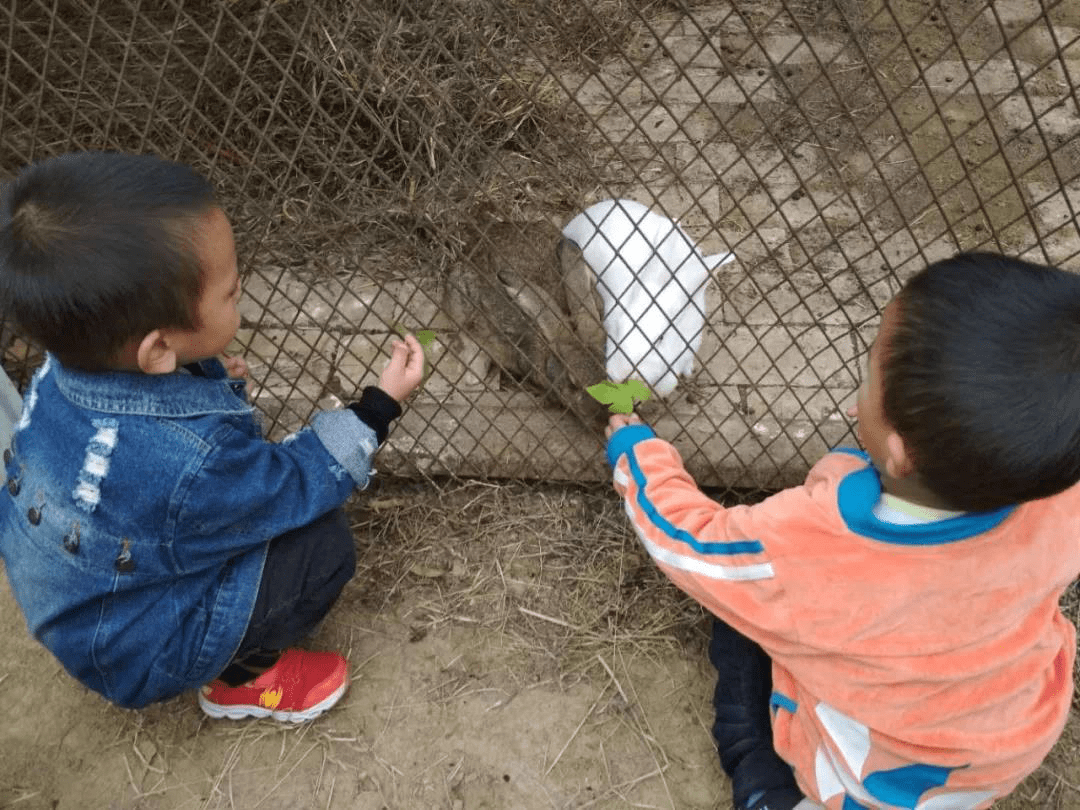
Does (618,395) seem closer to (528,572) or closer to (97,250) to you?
(528,572)

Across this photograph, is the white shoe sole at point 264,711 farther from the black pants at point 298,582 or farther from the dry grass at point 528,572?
the dry grass at point 528,572

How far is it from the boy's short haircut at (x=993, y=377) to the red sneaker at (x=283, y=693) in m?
1.40

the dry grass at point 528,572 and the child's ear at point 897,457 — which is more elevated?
the child's ear at point 897,457

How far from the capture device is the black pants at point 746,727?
5.85 ft

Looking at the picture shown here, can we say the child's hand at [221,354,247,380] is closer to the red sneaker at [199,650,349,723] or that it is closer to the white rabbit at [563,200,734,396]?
the red sneaker at [199,650,349,723]

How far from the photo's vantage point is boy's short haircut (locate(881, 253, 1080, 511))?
1208mm

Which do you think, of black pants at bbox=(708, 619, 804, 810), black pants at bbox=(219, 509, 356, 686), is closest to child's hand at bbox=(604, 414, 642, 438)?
black pants at bbox=(708, 619, 804, 810)

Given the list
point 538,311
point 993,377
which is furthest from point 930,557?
point 538,311

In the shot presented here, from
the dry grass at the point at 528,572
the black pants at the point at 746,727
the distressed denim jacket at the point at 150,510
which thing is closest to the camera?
the distressed denim jacket at the point at 150,510

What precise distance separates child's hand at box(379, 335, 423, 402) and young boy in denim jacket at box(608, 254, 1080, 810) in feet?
1.84

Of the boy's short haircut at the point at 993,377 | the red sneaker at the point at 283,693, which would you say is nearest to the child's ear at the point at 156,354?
the red sneaker at the point at 283,693

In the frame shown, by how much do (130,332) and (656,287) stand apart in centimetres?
153

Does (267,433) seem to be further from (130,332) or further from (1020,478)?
(1020,478)

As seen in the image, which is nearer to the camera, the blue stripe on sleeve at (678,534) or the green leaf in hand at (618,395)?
the blue stripe on sleeve at (678,534)
